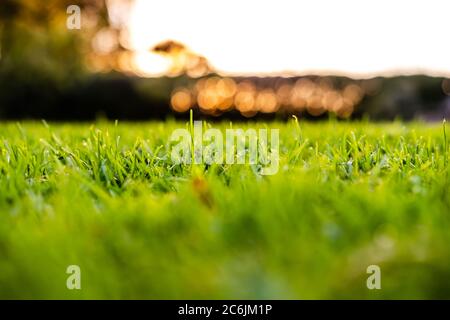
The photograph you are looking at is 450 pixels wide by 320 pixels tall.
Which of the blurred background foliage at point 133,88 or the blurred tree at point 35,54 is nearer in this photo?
the blurred background foliage at point 133,88

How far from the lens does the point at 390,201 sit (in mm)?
1102

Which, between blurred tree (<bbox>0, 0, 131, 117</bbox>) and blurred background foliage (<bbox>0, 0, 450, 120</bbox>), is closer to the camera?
blurred background foliage (<bbox>0, 0, 450, 120</bbox>)

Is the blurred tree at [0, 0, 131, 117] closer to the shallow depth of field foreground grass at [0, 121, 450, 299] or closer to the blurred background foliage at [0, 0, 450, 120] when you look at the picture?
the blurred background foliage at [0, 0, 450, 120]

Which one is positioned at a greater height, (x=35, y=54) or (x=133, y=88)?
(x=35, y=54)

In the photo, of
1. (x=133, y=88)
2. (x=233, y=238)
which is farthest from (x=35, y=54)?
(x=233, y=238)

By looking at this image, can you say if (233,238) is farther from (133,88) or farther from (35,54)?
(35,54)

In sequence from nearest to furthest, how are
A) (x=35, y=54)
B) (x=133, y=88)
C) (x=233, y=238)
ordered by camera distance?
1. (x=233, y=238)
2. (x=133, y=88)
3. (x=35, y=54)

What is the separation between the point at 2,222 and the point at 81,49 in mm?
11301

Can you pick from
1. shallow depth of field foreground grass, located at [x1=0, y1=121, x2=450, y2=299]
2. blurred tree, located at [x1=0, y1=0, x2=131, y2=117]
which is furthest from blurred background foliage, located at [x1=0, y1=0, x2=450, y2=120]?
shallow depth of field foreground grass, located at [x1=0, y1=121, x2=450, y2=299]

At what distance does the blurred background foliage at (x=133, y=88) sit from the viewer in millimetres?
9336

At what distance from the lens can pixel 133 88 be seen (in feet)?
33.0

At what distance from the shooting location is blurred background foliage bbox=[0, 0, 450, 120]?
9336mm

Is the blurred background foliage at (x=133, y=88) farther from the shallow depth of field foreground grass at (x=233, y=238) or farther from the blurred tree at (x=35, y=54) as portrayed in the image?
the shallow depth of field foreground grass at (x=233, y=238)

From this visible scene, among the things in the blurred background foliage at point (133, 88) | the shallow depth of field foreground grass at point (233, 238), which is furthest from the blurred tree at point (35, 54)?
the shallow depth of field foreground grass at point (233, 238)
